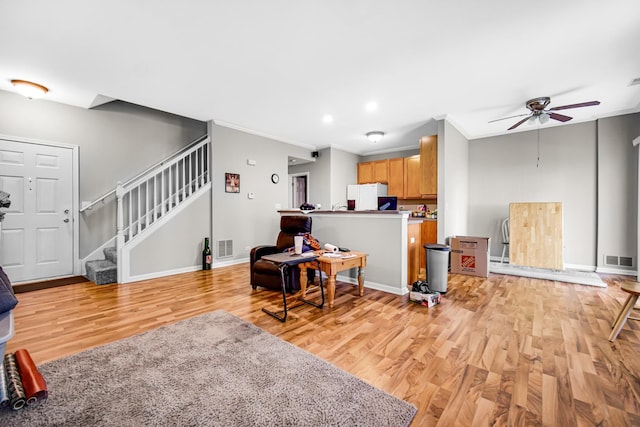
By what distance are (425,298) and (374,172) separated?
4.70 m

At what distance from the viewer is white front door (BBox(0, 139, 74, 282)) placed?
3.89 meters

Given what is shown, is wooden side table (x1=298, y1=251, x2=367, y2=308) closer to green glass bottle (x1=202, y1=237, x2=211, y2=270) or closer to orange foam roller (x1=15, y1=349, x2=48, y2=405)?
orange foam roller (x1=15, y1=349, x2=48, y2=405)

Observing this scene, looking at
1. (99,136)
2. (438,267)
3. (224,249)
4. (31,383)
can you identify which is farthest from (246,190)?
(31,383)

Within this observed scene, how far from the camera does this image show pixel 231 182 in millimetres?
5281

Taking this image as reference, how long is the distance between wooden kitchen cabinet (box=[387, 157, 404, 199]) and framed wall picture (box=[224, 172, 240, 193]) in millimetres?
3825

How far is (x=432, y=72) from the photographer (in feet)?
10.5

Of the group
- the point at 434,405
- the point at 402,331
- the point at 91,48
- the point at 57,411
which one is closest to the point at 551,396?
the point at 434,405

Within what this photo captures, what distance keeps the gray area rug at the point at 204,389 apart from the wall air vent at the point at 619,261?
571cm

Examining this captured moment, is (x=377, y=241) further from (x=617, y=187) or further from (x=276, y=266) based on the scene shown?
(x=617, y=187)

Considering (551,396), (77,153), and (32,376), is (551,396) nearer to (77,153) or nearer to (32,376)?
(32,376)

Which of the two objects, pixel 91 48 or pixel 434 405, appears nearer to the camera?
pixel 434 405

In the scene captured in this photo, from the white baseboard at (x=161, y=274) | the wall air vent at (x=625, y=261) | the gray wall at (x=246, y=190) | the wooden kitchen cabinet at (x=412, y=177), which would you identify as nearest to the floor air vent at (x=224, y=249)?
the gray wall at (x=246, y=190)

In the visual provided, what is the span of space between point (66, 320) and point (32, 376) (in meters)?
1.33

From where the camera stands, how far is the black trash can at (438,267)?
11.7 feet
